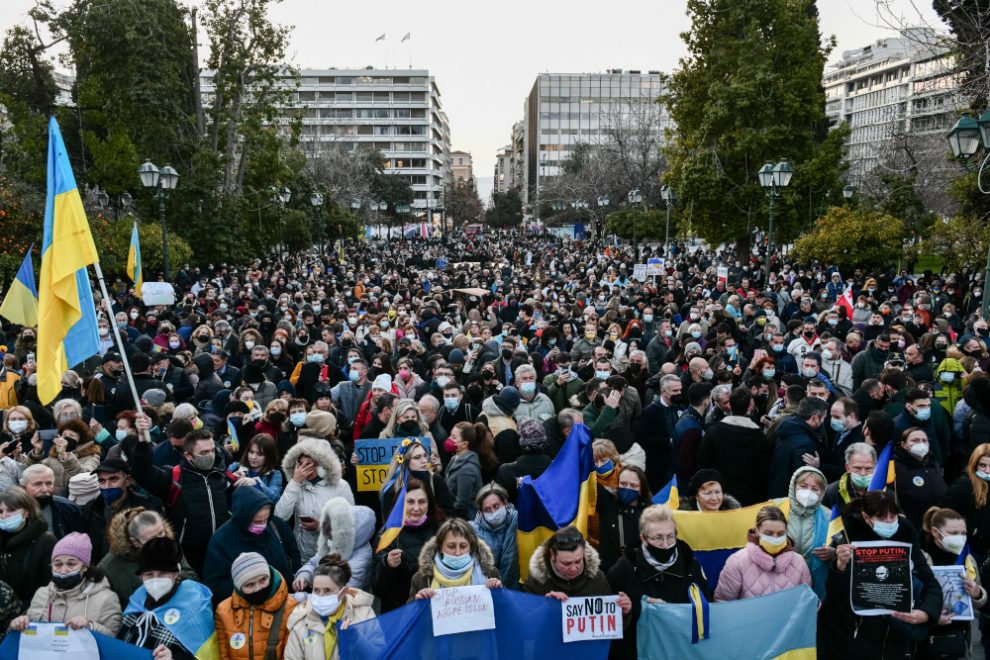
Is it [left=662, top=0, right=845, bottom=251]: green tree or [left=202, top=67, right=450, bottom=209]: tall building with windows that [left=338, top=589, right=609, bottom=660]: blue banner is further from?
[left=202, top=67, right=450, bottom=209]: tall building with windows

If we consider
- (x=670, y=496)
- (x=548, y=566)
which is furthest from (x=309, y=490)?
(x=670, y=496)

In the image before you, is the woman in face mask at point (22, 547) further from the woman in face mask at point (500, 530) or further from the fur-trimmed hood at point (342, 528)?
the woman in face mask at point (500, 530)

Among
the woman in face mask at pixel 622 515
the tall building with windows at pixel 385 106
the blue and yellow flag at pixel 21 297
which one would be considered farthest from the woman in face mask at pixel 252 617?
the tall building with windows at pixel 385 106

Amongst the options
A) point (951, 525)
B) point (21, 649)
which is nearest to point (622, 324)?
point (951, 525)

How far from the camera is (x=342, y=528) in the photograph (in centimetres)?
472

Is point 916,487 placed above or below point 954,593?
above

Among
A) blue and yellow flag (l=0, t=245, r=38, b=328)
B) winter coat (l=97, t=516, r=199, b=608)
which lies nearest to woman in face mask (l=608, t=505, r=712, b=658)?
winter coat (l=97, t=516, r=199, b=608)

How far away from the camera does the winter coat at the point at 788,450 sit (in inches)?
231

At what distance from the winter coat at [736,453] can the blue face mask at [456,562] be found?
2.64 meters

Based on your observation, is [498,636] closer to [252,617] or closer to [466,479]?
[252,617]

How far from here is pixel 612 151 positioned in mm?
51062

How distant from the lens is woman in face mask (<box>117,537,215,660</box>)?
12.8 ft

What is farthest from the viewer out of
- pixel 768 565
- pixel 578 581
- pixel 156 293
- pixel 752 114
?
pixel 752 114

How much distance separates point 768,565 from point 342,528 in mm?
2537
